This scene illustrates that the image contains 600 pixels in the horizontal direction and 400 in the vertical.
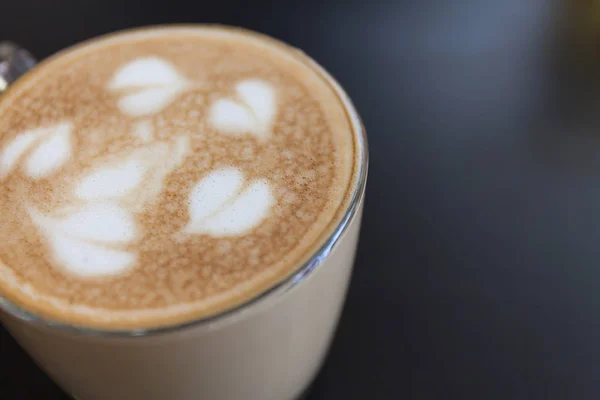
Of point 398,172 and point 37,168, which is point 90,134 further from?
point 398,172

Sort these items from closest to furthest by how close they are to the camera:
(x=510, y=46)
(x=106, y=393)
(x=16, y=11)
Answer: (x=106, y=393), (x=510, y=46), (x=16, y=11)

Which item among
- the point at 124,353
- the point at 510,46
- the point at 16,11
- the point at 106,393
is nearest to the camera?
the point at 124,353

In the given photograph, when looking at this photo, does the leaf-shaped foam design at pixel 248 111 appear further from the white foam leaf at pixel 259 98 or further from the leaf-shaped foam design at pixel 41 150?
the leaf-shaped foam design at pixel 41 150

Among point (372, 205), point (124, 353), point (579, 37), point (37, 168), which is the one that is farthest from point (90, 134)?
point (579, 37)

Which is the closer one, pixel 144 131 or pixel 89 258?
pixel 89 258

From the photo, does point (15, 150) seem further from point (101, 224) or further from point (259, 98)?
point (259, 98)

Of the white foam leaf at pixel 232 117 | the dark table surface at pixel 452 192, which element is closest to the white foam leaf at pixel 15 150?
the white foam leaf at pixel 232 117

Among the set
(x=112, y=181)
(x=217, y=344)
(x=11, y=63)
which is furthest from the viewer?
(x=11, y=63)

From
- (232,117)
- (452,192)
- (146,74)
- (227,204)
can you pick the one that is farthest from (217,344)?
(452,192)
